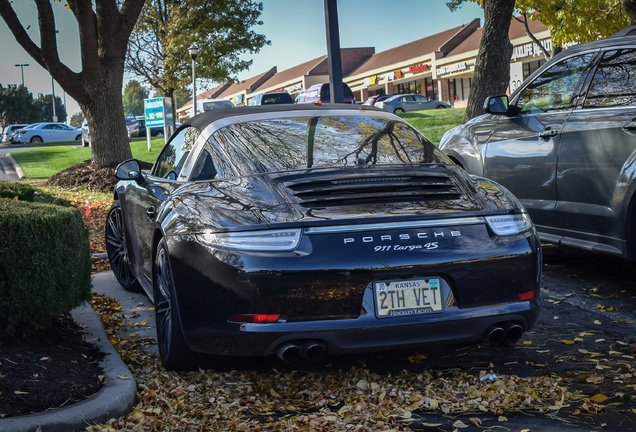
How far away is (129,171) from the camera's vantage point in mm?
5848

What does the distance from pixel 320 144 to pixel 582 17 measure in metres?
18.1

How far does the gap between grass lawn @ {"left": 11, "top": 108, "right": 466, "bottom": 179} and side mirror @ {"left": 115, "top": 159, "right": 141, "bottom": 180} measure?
16.0m

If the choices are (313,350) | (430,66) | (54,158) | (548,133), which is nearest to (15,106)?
(430,66)

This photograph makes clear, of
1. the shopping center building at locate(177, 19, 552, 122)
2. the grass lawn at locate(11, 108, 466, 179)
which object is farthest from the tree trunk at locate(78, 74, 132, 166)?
the shopping center building at locate(177, 19, 552, 122)

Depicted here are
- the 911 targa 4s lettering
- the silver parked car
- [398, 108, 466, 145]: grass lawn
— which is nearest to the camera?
the 911 targa 4s lettering

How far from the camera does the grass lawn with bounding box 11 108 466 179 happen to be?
2292 centimetres

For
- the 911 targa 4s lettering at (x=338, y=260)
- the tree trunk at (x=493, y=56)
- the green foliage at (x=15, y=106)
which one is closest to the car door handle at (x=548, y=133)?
the 911 targa 4s lettering at (x=338, y=260)

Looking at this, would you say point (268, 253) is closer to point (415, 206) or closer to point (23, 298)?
point (415, 206)

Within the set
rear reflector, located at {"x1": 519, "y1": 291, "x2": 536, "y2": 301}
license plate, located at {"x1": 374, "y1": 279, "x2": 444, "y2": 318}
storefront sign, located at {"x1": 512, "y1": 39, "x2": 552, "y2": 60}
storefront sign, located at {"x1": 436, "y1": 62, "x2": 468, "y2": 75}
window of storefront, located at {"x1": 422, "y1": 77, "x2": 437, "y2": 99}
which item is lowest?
rear reflector, located at {"x1": 519, "y1": 291, "x2": 536, "y2": 301}

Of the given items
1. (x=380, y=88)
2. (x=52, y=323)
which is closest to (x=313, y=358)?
(x=52, y=323)

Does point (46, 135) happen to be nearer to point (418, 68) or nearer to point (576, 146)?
point (418, 68)

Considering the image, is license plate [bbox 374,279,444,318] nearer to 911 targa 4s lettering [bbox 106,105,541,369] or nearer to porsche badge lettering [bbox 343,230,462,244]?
911 targa 4s lettering [bbox 106,105,541,369]

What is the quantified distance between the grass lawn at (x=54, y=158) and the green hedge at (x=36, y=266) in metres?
17.6

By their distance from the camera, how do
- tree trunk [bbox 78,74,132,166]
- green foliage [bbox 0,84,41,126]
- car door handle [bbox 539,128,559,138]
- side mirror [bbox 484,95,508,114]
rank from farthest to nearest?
green foliage [bbox 0,84,41,126] < tree trunk [bbox 78,74,132,166] < side mirror [bbox 484,95,508,114] < car door handle [bbox 539,128,559,138]
